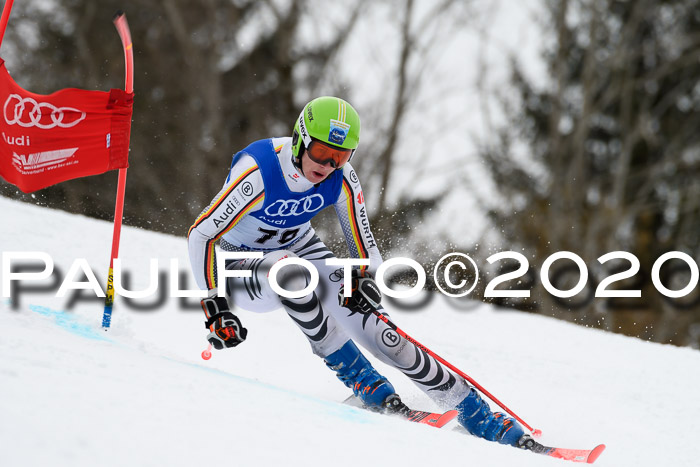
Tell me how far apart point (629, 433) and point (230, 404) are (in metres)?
2.74

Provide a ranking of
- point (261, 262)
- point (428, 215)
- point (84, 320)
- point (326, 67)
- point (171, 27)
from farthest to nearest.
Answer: point (171, 27)
point (326, 67)
point (428, 215)
point (84, 320)
point (261, 262)

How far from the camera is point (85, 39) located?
19312 millimetres

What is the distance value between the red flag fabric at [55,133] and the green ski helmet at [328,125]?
115 cm

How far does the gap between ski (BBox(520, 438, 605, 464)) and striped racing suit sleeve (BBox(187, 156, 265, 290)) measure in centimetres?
164

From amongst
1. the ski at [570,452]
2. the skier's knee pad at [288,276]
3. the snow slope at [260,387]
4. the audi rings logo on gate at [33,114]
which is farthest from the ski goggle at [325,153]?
the ski at [570,452]

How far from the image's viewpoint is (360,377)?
377cm

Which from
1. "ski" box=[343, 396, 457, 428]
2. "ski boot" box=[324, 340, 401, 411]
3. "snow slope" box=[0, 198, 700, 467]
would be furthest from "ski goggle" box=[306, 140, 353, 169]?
"ski" box=[343, 396, 457, 428]

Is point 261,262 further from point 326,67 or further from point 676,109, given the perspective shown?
point 676,109

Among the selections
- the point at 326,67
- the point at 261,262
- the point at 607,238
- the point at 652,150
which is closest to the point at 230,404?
the point at 261,262

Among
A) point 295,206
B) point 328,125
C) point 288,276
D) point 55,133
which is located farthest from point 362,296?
point 55,133

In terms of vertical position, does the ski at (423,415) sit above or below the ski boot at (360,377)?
below

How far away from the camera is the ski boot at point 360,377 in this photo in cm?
374

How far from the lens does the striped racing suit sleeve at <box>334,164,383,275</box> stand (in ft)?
12.5

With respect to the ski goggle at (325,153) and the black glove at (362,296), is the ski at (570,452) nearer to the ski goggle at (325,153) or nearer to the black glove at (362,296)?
the black glove at (362,296)
